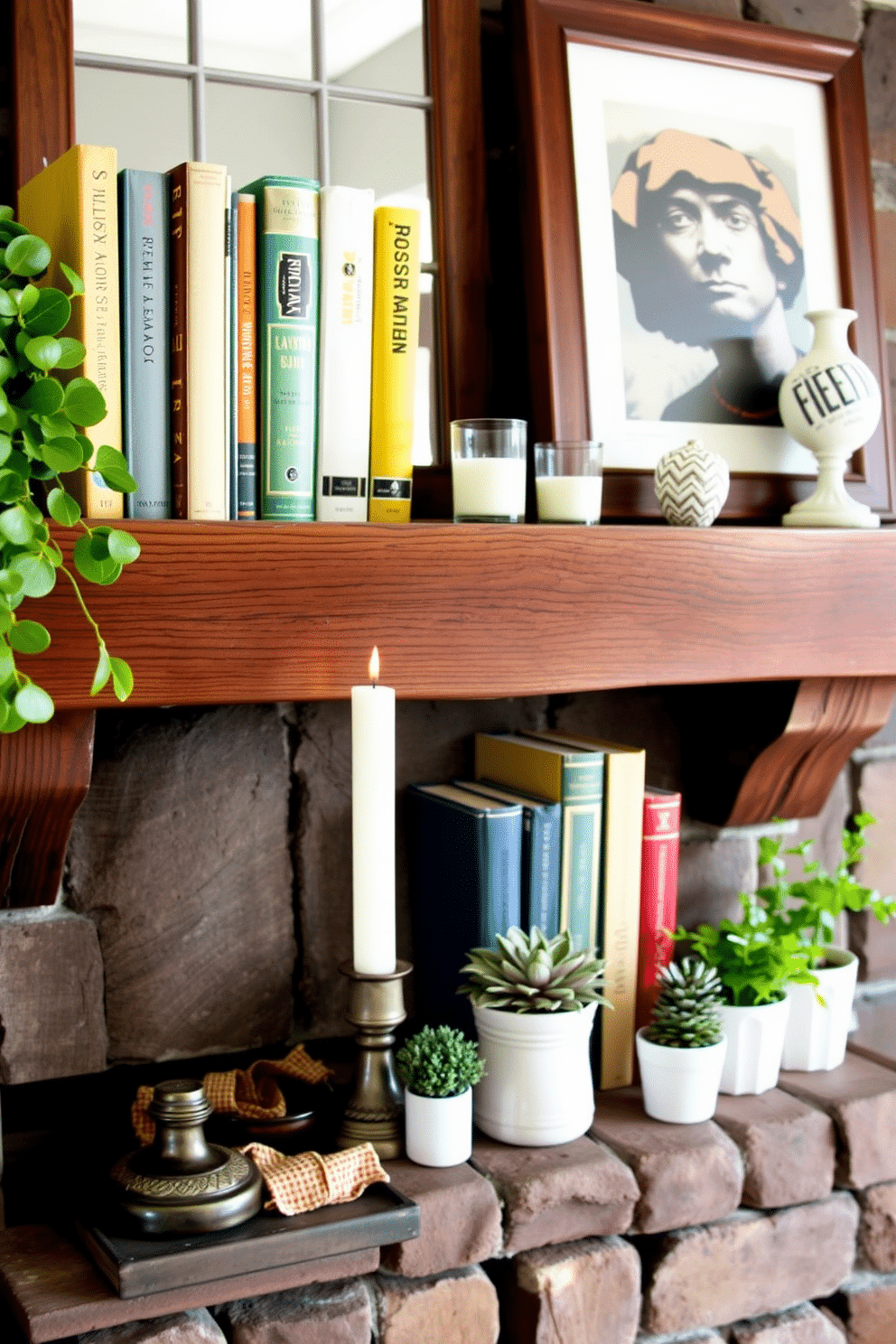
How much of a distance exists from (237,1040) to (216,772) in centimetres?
25

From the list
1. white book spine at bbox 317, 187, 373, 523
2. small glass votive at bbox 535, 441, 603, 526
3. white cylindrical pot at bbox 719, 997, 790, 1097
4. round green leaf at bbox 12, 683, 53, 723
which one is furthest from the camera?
white cylindrical pot at bbox 719, 997, 790, 1097

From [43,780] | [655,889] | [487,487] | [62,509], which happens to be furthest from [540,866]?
[62,509]

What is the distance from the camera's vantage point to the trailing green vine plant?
78cm

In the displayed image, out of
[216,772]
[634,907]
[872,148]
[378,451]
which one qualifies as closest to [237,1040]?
[216,772]

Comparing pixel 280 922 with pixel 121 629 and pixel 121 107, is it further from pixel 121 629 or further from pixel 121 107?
pixel 121 107

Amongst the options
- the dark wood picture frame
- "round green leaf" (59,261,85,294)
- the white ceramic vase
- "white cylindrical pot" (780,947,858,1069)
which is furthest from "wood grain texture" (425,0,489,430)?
"white cylindrical pot" (780,947,858,1069)

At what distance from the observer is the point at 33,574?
0.77m

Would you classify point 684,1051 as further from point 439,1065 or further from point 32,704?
point 32,704

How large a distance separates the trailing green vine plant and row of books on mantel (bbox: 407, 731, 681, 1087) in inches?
17.2

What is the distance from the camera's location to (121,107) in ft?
3.60

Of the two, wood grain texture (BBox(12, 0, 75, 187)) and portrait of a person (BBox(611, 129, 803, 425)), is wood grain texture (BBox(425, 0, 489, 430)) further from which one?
wood grain texture (BBox(12, 0, 75, 187))

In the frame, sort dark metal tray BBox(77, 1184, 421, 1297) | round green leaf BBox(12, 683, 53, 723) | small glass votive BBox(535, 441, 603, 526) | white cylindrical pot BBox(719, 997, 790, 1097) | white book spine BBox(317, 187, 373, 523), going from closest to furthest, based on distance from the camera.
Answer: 1. round green leaf BBox(12, 683, 53, 723)
2. dark metal tray BBox(77, 1184, 421, 1297)
3. white book spine BBox(317, 187, 373, 523)
4. small glass votive BBox(535, 441, 603, 526)
5. white cylindrical pot BBox(719, 997, 790, 1097)

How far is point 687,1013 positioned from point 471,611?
43 centimetres

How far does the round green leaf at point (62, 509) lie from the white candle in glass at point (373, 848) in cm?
29
